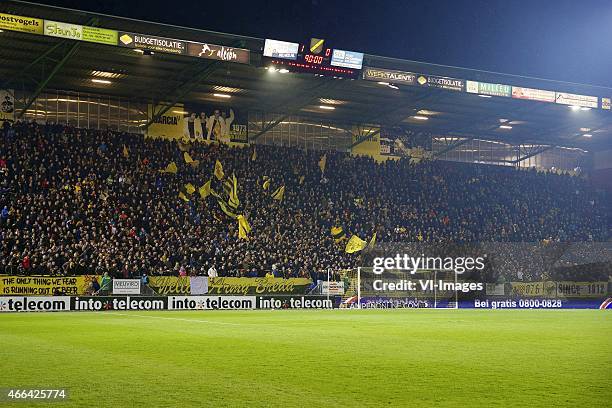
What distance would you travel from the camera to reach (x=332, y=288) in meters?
42.1

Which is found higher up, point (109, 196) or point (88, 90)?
point (88, 90)

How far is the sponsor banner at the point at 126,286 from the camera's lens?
36.8 meters

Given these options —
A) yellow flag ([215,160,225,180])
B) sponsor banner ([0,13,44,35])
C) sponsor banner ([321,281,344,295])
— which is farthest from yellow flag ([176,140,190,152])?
sponsor banner ([0,13,44,35])

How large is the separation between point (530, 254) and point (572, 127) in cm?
1482

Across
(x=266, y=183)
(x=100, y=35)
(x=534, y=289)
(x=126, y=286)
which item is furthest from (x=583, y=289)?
(x=100, y=35)

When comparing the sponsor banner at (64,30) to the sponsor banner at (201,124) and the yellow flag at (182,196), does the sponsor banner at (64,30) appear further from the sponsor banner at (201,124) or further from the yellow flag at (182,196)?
the sponsor banner at (201,124)

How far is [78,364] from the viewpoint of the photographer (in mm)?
11539

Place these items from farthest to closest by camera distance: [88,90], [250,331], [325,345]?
[88,90]
[250,331]
[325,345]

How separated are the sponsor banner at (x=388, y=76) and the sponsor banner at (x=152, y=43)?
10.7 meters

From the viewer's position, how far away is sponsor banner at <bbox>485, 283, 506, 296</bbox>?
149 ft

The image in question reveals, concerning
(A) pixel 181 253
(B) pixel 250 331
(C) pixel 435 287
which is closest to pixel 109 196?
(A) pixel 181 253

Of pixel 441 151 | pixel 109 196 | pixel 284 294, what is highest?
pixel 441 151

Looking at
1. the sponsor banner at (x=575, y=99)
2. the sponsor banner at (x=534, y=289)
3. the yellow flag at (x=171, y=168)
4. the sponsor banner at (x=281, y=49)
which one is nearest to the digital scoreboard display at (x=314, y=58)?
the sponsor banner at (x=281, y=49)

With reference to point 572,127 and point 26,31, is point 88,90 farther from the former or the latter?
point 572,127
